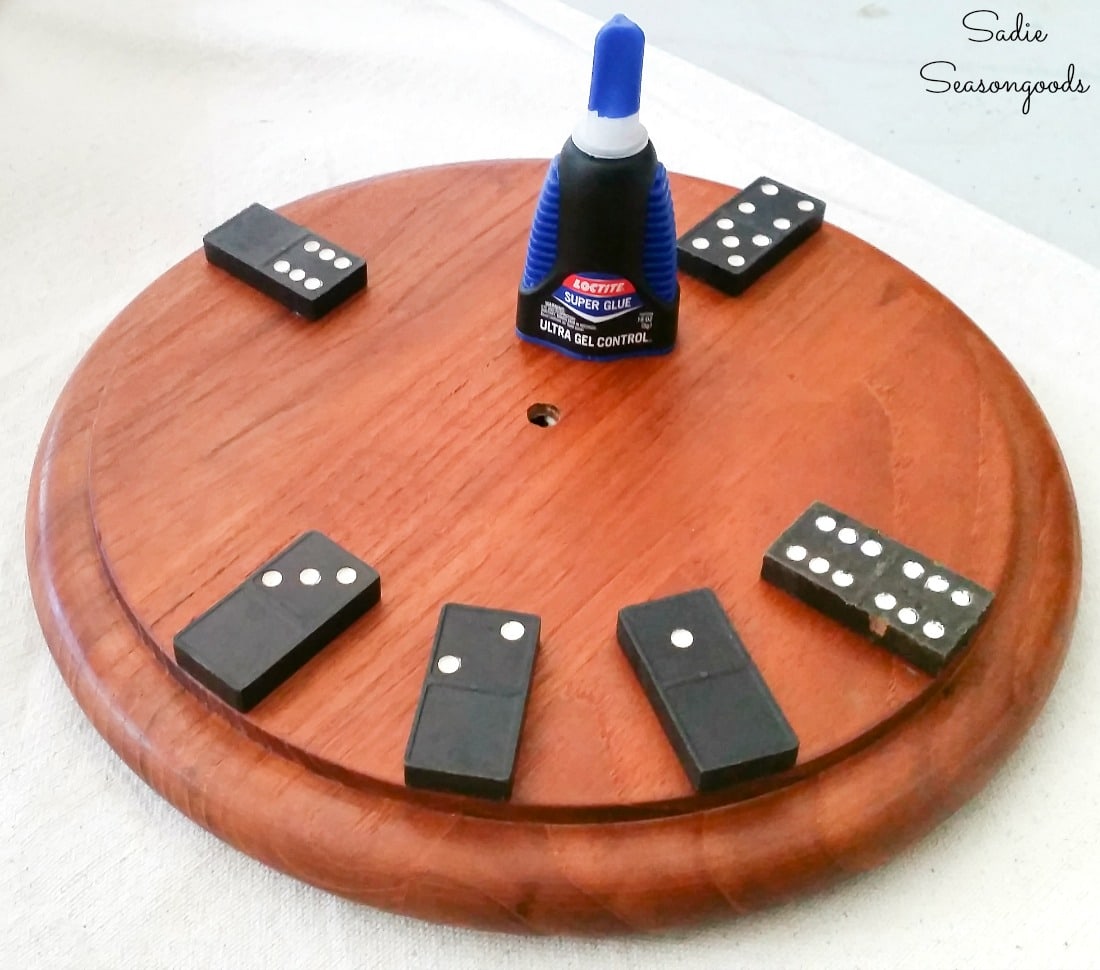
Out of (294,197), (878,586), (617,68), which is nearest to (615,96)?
(617,68)

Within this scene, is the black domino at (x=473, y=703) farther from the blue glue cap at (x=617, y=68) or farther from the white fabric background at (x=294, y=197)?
the blue glue cap at (x=617, y=68)

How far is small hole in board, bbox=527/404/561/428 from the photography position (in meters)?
0.94

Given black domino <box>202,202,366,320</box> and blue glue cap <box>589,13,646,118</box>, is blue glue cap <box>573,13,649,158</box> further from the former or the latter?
black domino <box>202,202,366,320</box>

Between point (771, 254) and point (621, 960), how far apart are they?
59 centimetres

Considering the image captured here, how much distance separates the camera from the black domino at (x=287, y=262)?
101 cm

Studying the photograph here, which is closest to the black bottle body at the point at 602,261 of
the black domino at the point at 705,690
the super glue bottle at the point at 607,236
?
the super glue bottle at the point at 607,236

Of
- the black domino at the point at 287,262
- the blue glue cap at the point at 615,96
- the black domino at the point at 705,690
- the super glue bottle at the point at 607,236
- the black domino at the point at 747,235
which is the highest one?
the blue glue cap at the point at 615,96

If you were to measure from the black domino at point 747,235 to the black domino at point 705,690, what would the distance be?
35 cm

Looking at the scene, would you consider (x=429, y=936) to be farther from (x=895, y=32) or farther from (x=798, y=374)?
(x=895, y=32)

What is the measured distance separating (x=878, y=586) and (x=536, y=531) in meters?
0.23

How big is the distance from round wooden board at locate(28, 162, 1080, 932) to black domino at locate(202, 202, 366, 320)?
0.02 m

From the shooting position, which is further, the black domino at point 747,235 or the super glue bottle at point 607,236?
the black domino at point 747,235

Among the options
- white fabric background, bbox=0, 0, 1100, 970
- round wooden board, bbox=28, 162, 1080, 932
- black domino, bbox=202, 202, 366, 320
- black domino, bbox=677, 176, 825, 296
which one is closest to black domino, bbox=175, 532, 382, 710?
round wooden board, bbox=28, 162, 1080, 932

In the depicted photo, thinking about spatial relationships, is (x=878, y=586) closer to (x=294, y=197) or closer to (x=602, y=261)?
(x=602, y=261)
